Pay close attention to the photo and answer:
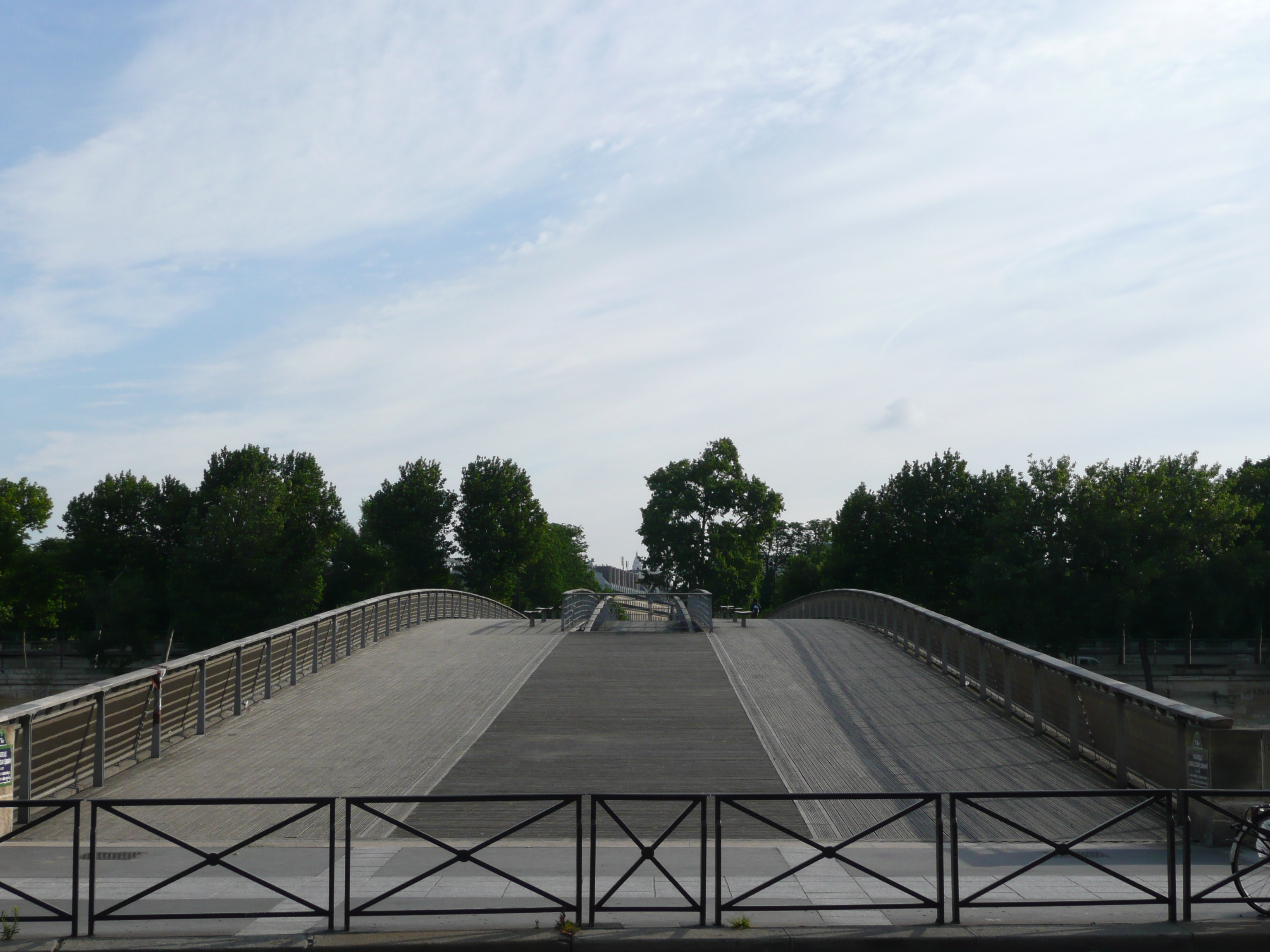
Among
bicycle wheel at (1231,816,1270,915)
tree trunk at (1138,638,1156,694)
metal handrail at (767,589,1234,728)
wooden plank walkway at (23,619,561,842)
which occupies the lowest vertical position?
tree trunk at (1138,638,1156,694)

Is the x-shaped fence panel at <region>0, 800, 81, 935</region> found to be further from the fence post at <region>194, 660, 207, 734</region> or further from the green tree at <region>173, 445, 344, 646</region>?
the green tree at <region>173, 445, 344, 646</region>

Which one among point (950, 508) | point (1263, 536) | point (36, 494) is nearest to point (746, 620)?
point (950, 508)

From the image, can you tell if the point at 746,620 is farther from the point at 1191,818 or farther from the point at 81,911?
the point at 81,911

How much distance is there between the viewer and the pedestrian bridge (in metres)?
12.1

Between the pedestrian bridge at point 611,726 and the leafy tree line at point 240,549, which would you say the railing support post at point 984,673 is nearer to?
the pedestrian bridge at point 611,726

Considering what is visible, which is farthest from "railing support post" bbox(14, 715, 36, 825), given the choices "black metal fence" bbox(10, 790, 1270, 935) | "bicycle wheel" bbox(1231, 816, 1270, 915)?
"bicycle wheel" bbox(1231, 816, 1270, 915)

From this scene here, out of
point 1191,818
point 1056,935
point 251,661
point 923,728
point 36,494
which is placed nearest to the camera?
point 1056,935

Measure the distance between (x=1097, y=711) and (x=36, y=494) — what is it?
82068mm

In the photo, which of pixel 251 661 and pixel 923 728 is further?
pixel 251 661

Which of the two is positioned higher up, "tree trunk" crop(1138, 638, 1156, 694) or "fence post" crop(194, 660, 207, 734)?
"fence post" crop(194, 660, 207, 734)

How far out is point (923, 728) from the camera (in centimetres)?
1573

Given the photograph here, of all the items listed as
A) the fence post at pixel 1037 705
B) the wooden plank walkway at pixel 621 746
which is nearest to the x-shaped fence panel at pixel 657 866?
the wooden plank walkway at pixel 621 746

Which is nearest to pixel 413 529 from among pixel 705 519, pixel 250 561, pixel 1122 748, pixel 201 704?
pixel 250 561

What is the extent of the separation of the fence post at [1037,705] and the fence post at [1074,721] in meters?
0.98
